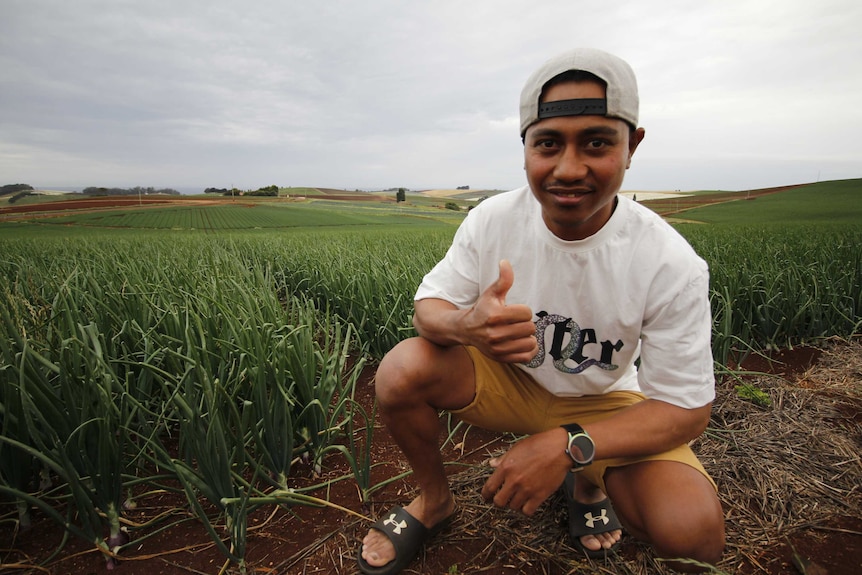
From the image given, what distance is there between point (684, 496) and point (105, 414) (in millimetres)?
1380

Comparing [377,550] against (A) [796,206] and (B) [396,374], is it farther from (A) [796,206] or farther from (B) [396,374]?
(A) [796,206]

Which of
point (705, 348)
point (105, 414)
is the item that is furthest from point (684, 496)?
point (105, 414)

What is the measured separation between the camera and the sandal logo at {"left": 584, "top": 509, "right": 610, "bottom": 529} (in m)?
1.19

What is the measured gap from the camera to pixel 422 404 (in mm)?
1161

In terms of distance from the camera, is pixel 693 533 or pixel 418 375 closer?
pixel 693 533

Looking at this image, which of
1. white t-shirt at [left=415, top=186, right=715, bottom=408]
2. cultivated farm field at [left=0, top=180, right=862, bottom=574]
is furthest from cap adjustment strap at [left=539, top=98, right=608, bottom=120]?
cultivated farm field at [left=0, top=180, right=862, bottom=574]

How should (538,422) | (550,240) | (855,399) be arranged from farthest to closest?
(855,399), (538,422), (550,240)

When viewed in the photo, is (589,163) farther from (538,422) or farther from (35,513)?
(35,513)

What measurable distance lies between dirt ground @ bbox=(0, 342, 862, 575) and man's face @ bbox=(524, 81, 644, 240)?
86 centimetres

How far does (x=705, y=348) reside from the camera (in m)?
0.96

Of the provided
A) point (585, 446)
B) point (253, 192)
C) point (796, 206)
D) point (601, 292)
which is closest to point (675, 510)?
point (585, 446)

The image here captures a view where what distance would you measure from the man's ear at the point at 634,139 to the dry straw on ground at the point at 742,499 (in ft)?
3.50

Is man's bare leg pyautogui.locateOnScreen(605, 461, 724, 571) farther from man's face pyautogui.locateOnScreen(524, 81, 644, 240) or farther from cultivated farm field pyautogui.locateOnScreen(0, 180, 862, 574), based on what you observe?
man's face pyautogui.locateOnScreen(524, 81, 644, 240)

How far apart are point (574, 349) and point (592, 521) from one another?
0.52m
